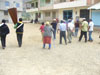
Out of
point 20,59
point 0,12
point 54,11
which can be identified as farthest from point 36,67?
point 0,12

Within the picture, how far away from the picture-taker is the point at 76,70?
6.17 m

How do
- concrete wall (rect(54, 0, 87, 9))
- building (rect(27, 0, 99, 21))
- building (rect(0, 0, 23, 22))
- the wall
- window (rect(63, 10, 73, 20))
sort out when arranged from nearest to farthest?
the wall
concrete wall (rect(54, 0, 87, 9))
building (rect(27, 0, 99, 21))
window (rect(63, 10, 73, 20))
building (rect(0, 0, 23, 22))

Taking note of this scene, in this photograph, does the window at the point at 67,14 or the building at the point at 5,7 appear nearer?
the window at the point at 67,14

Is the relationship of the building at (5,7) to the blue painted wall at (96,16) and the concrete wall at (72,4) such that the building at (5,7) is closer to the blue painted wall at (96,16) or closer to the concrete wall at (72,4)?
the concrete wall at (72,4)

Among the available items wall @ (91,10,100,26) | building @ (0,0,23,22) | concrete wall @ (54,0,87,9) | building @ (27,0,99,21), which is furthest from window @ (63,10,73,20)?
building @ (0,0,23,22)

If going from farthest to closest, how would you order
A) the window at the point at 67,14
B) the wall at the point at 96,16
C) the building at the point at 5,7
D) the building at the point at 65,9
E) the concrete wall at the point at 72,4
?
the building at the point at 5,7, the window at the point at 67,14, the building at the point at 65,9, the concrete wall at the point at 72,4, the wall at the point at 96,16

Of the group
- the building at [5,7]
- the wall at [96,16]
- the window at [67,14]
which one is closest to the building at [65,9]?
the window at [67,14]

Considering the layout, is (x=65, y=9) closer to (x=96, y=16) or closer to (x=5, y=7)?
(x=96, y=16)

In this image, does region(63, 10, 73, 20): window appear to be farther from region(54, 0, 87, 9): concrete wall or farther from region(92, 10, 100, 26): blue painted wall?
region(92, 10, 100, 26): blue painted wall

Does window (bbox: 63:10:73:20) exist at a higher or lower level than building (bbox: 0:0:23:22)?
lower

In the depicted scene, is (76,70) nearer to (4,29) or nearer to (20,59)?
(20,59)

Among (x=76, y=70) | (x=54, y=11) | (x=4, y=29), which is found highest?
(x=54, y=11)

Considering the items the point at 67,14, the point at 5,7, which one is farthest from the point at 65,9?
the point at 5,7

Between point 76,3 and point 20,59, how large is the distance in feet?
61.6
